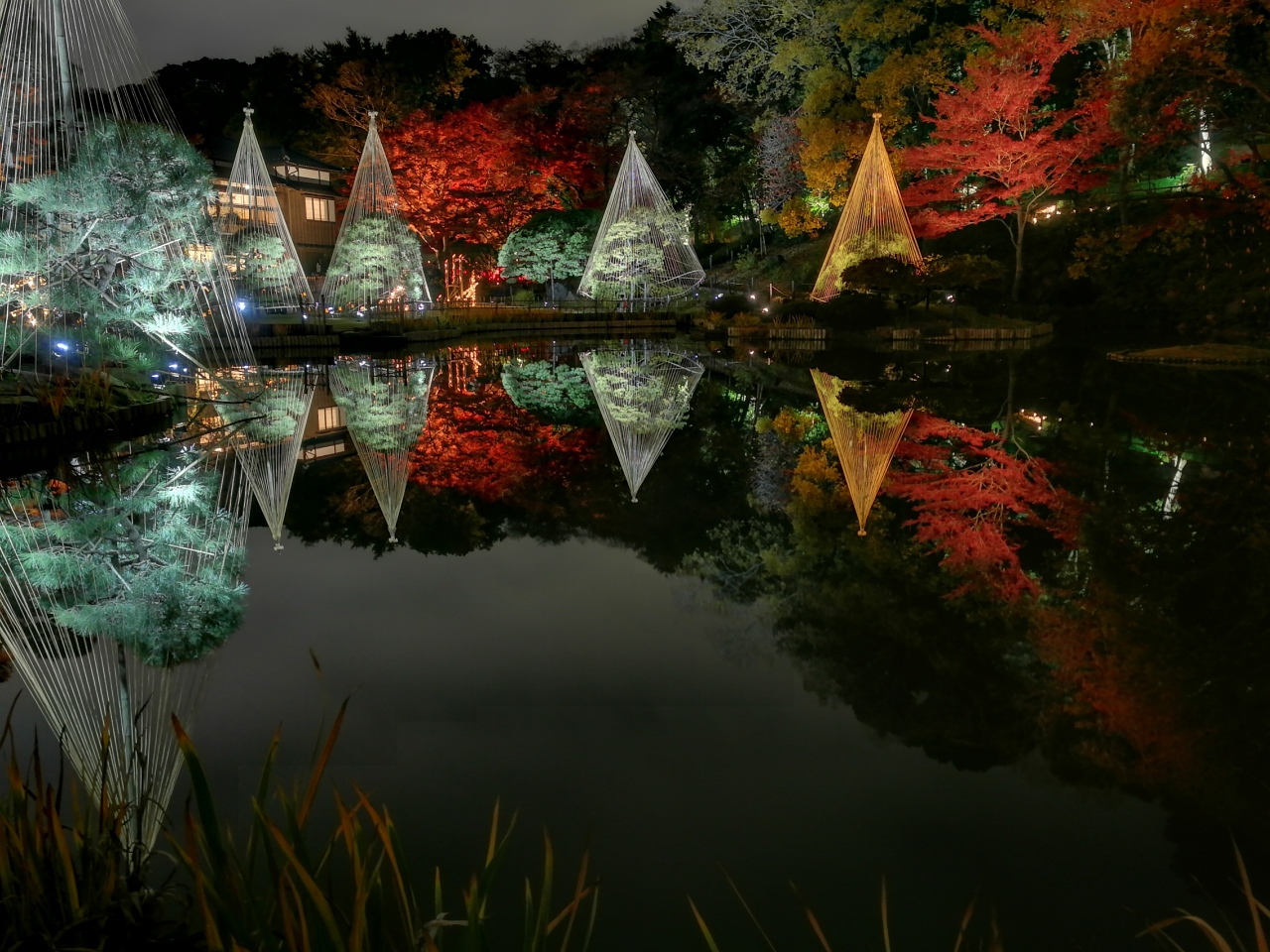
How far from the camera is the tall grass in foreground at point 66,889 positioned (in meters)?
1.87

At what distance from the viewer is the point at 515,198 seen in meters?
35.5

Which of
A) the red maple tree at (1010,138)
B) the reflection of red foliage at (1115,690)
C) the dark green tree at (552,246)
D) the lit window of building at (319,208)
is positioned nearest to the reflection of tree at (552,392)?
the reflection of red foliage at (1115,690)

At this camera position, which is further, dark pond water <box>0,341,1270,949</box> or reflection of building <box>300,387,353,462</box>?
reflection of building <box>300,387,353,462</box>

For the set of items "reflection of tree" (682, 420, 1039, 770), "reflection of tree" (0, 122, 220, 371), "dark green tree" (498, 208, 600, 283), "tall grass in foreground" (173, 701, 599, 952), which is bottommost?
"reflection of tree" (682, 420, 1039, 770)

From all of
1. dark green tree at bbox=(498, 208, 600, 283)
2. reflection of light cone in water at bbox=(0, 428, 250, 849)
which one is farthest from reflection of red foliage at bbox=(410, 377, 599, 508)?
dark green tree at bbox=(498, 208, 600, 283)

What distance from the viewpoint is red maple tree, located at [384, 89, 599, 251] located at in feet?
112

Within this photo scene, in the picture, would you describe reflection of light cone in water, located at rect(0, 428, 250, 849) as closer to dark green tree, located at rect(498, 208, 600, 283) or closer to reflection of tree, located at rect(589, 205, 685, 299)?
reflection of tree, located at rect(589, 205, 685, 299)

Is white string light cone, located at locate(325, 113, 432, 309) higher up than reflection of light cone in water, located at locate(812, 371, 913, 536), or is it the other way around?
white string light cone, located at locate(325, 113, 432, 309)

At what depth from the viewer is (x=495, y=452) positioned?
920 cm

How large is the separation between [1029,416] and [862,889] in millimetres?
9088

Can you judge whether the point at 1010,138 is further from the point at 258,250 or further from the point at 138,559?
the point at 138,559

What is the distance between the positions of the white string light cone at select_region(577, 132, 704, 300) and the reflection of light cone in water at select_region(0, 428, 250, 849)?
22813mm

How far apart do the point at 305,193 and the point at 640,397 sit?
25422 mm

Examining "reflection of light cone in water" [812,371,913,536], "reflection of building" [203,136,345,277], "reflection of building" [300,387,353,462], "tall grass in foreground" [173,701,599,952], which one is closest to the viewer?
"tall grass in foreground" [173,701,599,952]
